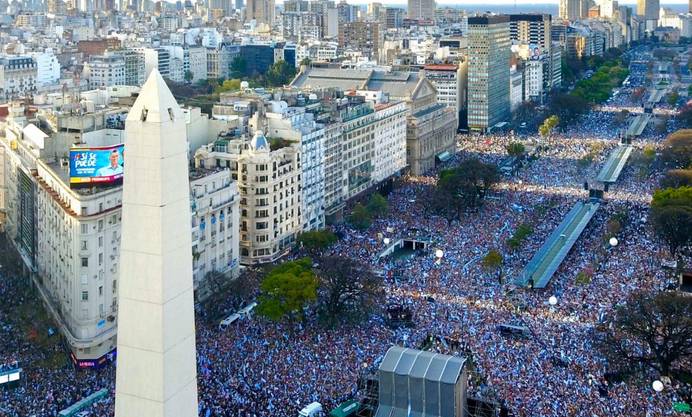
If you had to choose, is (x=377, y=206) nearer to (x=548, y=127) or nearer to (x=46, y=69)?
(x=548, y=127)

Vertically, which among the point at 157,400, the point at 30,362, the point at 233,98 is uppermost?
the point at 233,98

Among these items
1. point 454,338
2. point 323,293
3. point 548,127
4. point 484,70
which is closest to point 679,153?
point 548,127

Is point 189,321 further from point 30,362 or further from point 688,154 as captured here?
point 688,154

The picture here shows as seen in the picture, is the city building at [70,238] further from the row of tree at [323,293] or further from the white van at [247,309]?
the row of tree at [323,293]

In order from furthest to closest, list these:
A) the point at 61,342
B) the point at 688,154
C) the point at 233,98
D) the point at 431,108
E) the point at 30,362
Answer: the point at 431,108, the point at 688,154, the point at 233,98, the point at 61,342, the point at 30,362

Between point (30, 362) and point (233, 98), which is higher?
point (233, 98)

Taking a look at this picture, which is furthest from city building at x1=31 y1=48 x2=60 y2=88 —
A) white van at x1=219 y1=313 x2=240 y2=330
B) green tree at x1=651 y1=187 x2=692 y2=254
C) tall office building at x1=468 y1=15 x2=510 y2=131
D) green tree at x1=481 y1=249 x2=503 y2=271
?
green tree at x1=651 y1=187 x2=692 y2=254

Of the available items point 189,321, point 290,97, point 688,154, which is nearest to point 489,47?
point 688,154
